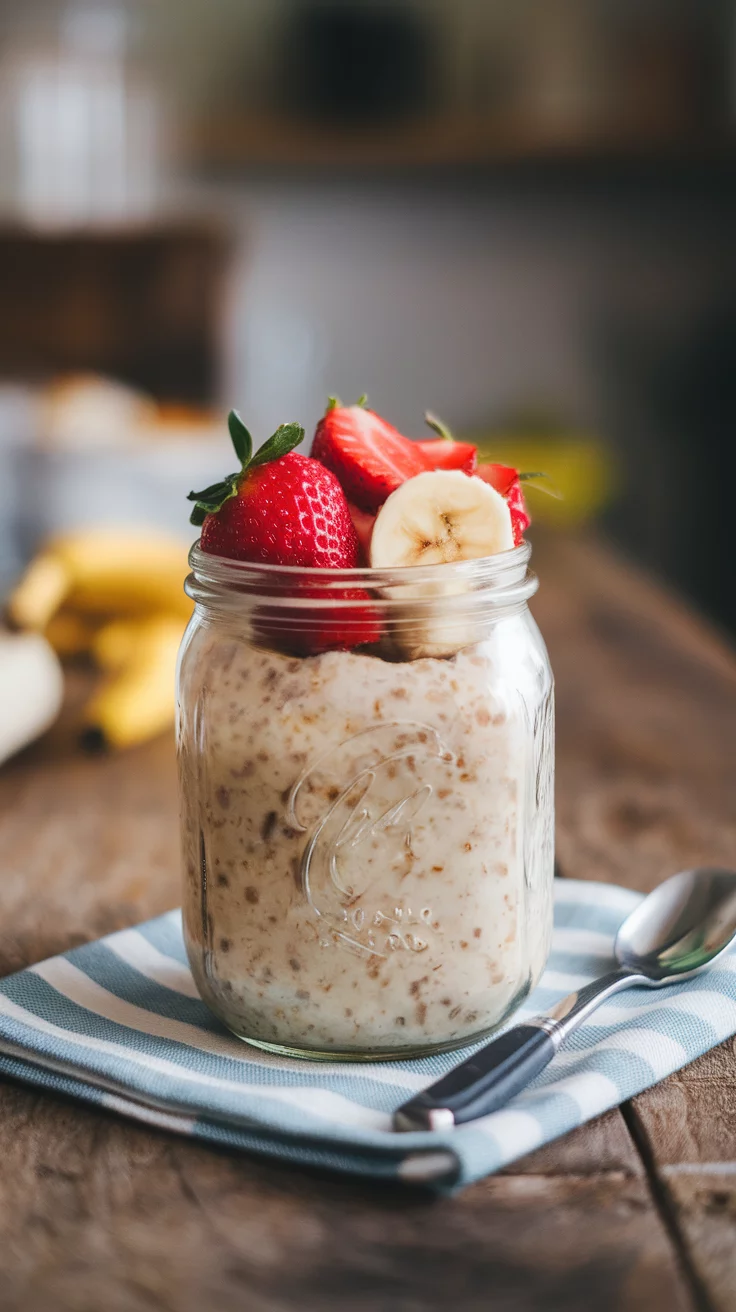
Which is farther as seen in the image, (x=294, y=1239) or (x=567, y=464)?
(x=567, y=464)

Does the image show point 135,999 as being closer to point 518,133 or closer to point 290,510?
point 290,510

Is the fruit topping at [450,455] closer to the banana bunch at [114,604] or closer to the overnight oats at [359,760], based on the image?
the overnight oats at [359,760]

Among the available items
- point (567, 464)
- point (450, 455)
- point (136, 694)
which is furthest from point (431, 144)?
point (450, 455)

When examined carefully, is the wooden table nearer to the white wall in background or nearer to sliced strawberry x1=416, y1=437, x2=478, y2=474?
sliced strawberry x1=416, y1=437, x2=478, y2=474

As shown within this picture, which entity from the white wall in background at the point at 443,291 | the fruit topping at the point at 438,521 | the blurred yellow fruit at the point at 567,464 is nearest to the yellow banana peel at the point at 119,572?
the fruit topping at the point at 438,521

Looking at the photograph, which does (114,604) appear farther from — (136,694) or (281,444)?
(281,444)

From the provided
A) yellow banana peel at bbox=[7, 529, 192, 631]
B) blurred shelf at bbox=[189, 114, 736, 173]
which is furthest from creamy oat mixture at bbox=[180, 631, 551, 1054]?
blurred shelf at bbox=[189, 114, 736, 173]
